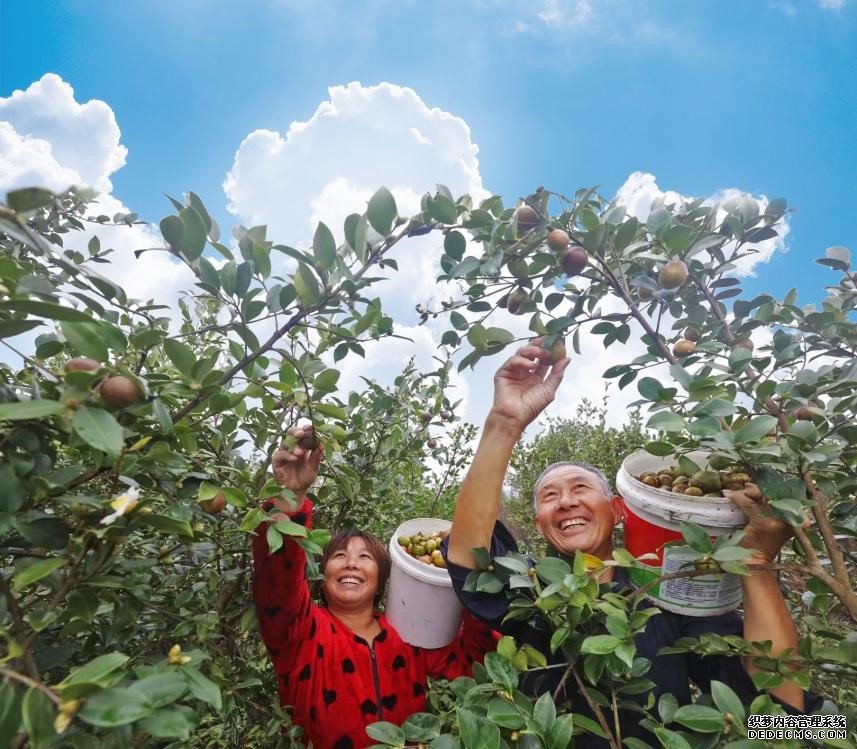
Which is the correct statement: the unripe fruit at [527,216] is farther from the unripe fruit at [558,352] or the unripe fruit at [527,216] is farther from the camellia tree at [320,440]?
the unripe fruit at [558,352]

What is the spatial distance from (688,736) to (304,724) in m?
1.27

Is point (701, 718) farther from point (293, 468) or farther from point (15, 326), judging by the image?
point (15, 326)

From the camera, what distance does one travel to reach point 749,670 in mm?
1275

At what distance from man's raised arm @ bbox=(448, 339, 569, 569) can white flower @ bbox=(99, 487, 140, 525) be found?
34.7 inches

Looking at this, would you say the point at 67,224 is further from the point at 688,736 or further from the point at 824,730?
the point at 824,730

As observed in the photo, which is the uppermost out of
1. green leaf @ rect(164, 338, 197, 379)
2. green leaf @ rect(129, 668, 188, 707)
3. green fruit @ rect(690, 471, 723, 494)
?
green fruit @ rect(690, 471, 723, 494)

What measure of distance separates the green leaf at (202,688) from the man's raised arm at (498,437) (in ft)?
2.62

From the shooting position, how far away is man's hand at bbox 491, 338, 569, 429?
164 cm

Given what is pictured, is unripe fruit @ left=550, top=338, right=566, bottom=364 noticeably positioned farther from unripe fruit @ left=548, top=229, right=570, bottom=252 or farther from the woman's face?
the woman's face

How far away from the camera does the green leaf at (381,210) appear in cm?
124

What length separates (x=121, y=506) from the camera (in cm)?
85

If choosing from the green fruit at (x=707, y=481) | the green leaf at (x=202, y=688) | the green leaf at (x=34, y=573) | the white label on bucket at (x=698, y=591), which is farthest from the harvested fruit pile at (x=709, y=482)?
the green leaf at (x=34, y=573)

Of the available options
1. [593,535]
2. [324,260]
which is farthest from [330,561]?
[324,260]

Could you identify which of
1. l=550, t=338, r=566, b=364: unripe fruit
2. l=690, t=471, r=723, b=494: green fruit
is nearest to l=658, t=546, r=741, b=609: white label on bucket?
l=690, t=471, r=723, b=494: green fruit
